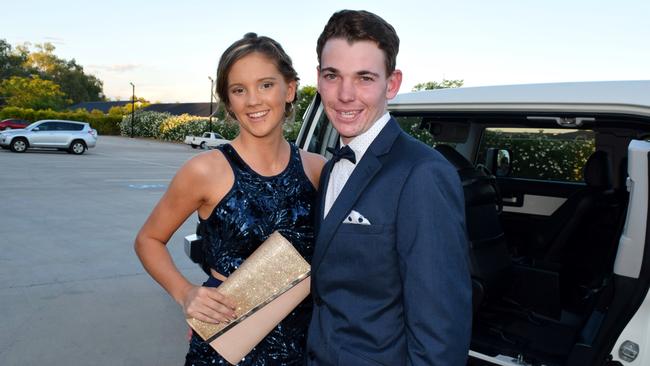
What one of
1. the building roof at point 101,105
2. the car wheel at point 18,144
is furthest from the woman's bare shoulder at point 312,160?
the building roof at point 101,105

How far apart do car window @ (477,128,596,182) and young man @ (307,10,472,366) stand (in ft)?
11.2

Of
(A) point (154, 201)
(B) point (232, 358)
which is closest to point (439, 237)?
(B) point (232, 358)

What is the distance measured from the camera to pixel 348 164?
5.17 ft

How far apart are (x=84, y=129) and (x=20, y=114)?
134ft

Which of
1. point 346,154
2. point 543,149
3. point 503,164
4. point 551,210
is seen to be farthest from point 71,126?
→ point 346,154

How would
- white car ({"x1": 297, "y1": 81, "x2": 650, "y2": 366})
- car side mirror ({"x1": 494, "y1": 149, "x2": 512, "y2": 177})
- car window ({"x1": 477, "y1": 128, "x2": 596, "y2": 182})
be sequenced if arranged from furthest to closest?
car side mirror ({"x1": 494, "y1": 149, "x2": 512, "y2": 177})
car window ({"x1": 477, "y1": 128, "x2": 596, "y2": 182})
white car ({"x1": 297, "y1": 81, "x2": 650, "y2": 366})

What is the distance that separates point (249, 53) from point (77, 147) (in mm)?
26713

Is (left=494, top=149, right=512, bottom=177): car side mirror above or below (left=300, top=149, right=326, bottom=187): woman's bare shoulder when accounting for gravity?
below

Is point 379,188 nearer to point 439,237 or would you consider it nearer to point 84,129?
point 439,237

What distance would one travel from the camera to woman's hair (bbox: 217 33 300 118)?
1823 millimetres

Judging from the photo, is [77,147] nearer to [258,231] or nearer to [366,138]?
[258,231]

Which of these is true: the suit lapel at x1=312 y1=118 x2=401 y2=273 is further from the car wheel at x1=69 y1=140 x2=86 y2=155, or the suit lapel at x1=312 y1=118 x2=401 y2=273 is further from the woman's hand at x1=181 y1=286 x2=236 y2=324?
the car wheel at x1=69 y1=140 x2=86 y2=155

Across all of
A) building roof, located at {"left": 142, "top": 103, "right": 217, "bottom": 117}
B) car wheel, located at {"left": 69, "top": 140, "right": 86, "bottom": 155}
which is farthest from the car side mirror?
building roof, located at {"left": 142, "top": 103, "right": 217, "bottom": 117}

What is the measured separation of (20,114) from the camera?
197 ft
